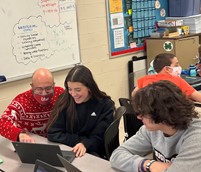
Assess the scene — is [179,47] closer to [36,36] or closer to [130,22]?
[130,22]

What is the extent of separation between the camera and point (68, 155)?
6.24ft

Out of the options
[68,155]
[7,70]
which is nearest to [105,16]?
[7,70]

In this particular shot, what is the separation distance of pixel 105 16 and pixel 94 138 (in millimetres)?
2451

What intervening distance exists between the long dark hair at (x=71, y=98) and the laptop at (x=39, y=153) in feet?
1.31

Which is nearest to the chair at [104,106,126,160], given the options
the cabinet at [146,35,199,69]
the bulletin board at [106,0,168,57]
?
the bulletin board at [106,0,168,57]

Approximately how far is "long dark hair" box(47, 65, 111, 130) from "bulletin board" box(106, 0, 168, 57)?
2.21m

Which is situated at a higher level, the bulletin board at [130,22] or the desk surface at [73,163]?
the bulletin board at [130,22]

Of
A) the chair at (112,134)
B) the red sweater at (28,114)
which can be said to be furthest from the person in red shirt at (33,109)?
the chair at (112,134)

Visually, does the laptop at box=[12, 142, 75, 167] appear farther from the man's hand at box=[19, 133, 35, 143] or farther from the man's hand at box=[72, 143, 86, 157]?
the man's hand at box=[19, 133, 35, 143]

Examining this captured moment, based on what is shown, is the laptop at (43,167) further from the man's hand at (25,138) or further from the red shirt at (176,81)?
the red shirt at (176,81)

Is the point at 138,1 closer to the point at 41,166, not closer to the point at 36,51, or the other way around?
the point at 36,51

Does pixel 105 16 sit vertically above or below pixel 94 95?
above

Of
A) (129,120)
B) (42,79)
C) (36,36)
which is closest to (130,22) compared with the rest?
(36,36)

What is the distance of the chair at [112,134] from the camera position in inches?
84.3
